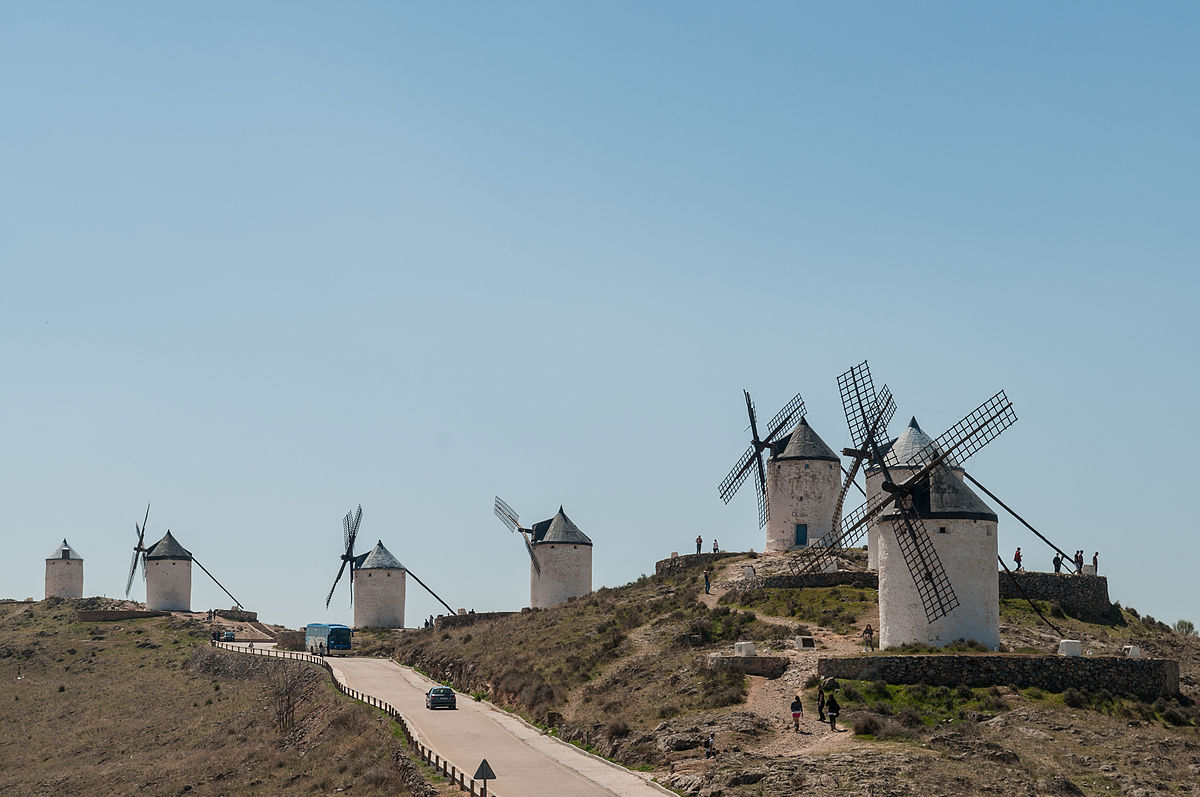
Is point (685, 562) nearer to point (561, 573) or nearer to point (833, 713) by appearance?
point (561, 573)

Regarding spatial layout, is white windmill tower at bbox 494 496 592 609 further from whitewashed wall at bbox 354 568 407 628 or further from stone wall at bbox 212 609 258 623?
stone wall at bbox 212 609 258 623

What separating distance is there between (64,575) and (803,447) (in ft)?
210

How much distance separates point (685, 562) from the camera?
207 feet

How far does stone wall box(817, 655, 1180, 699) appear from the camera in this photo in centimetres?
3500

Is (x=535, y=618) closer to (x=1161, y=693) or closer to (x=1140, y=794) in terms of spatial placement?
(x=1161, y=693)

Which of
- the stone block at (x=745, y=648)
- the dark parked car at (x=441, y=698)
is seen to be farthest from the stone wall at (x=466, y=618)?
the stone block at (x=745, y=648)

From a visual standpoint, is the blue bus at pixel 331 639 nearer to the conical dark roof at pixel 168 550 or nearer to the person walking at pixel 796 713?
the conical dark roof at pixel 168 550

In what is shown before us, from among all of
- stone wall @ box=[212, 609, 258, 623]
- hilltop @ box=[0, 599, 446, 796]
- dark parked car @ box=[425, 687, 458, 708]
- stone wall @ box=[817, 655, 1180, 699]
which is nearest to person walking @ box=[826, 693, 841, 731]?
stone wall @ box=[817, 655, 1180, 699]

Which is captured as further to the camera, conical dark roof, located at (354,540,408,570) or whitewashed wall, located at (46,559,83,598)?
whitewashed wall, located at (46,559,83,598)

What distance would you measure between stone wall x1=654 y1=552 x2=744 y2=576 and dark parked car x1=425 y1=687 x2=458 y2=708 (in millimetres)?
18726

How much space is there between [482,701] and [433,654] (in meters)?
12.9

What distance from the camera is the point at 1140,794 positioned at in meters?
27.4

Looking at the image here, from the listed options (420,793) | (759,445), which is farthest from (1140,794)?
(759,445)

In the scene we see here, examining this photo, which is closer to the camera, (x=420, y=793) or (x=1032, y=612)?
(x=420, y=793)
